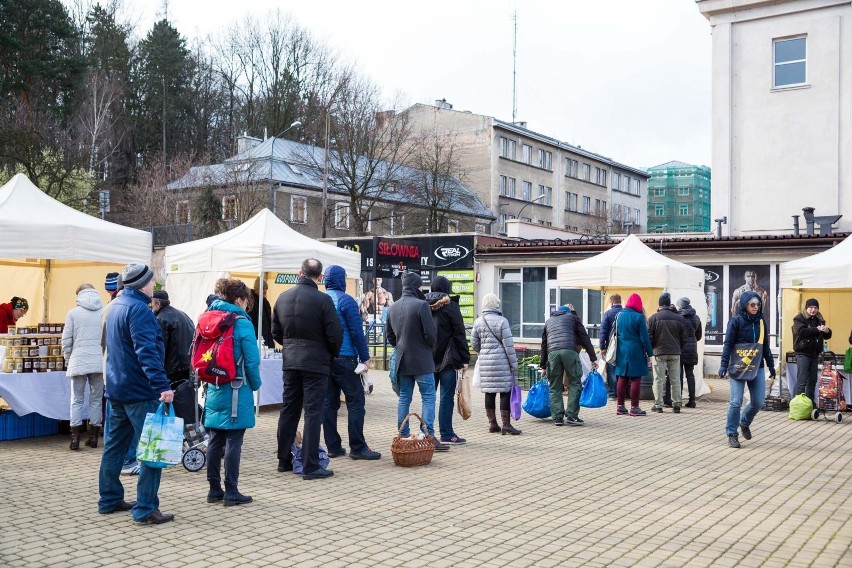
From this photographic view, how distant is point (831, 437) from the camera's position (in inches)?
457

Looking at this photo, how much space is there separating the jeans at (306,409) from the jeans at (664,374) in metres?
7.48

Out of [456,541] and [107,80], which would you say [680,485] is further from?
[107,80]

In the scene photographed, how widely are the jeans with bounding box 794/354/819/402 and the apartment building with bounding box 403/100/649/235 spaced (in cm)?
3829

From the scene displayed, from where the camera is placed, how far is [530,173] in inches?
2437

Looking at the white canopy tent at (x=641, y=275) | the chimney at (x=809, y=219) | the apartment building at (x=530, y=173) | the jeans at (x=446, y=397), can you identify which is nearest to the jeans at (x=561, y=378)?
the jeans at (x=446, y=397)

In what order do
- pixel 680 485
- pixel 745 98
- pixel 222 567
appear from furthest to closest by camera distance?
pixel 745 98, pixel 680 485, pixel 222 567

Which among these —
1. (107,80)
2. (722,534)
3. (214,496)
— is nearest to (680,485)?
(722,534)

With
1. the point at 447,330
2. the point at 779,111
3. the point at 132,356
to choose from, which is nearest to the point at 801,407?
the point at 447,330

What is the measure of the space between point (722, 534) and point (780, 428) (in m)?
6.68

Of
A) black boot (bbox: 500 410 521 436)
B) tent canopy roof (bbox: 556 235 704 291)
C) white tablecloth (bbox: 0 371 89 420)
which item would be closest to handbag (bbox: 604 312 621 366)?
tent canopy roof (bbox: 556 235 704 291)

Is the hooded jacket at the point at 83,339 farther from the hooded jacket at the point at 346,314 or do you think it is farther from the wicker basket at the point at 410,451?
the wicker basket at the point at 410,451

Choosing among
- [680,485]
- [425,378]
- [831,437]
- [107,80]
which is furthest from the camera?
[107,80]

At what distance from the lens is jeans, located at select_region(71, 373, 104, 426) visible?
9.70 m

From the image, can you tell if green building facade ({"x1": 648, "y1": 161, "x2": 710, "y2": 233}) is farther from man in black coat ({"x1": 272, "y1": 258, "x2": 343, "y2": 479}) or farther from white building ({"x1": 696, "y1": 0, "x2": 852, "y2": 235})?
man in black coat ({"x1": 272, "y1": 258, "x2": 343, "y2": 479})
